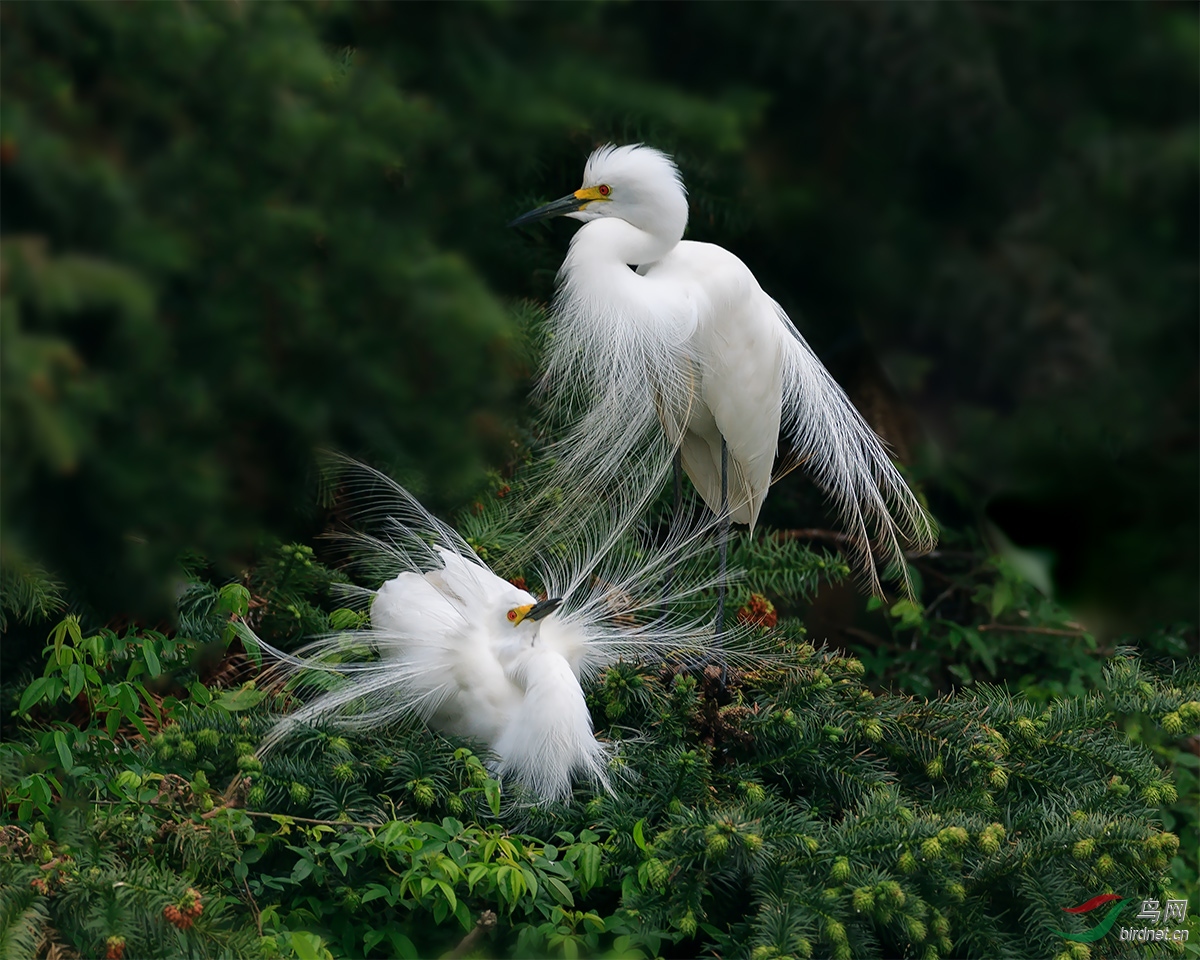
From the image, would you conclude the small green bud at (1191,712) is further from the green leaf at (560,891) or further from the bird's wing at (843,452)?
the green leaf at (560,891)

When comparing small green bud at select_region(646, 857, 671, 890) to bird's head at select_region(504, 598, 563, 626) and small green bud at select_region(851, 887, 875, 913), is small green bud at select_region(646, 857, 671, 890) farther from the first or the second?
bird's head at select_region(504, 598, 563, 626)

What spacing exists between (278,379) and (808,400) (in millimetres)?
823

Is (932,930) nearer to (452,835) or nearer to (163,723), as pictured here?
(452,835)

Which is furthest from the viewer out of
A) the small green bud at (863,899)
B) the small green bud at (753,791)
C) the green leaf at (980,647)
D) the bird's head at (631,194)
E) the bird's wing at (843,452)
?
the green leaf at (980,647)

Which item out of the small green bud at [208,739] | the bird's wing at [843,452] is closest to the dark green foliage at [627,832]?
the small green bud at [208,739]

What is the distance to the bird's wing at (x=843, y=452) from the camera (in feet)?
5.99

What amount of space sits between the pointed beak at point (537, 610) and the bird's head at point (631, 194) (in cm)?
52

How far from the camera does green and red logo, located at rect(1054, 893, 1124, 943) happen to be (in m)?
1.22

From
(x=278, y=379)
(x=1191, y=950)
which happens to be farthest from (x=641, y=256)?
(x=1191, y=950)

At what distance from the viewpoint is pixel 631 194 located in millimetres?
1660

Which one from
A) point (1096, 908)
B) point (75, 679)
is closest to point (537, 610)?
point (75, 679)

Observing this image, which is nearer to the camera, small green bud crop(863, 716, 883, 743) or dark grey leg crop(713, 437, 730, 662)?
small green bud crop(863, 716, 883, 743)

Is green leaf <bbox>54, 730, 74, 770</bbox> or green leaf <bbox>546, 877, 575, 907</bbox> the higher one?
green leaf <bbox>546, 877, 575, 907</bbox>

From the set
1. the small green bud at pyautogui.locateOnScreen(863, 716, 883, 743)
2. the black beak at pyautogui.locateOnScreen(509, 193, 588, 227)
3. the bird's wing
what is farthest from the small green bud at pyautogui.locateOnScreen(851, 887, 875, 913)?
the black beak at pyautogui.locateOnScreen(509, 193, 588, 227)
